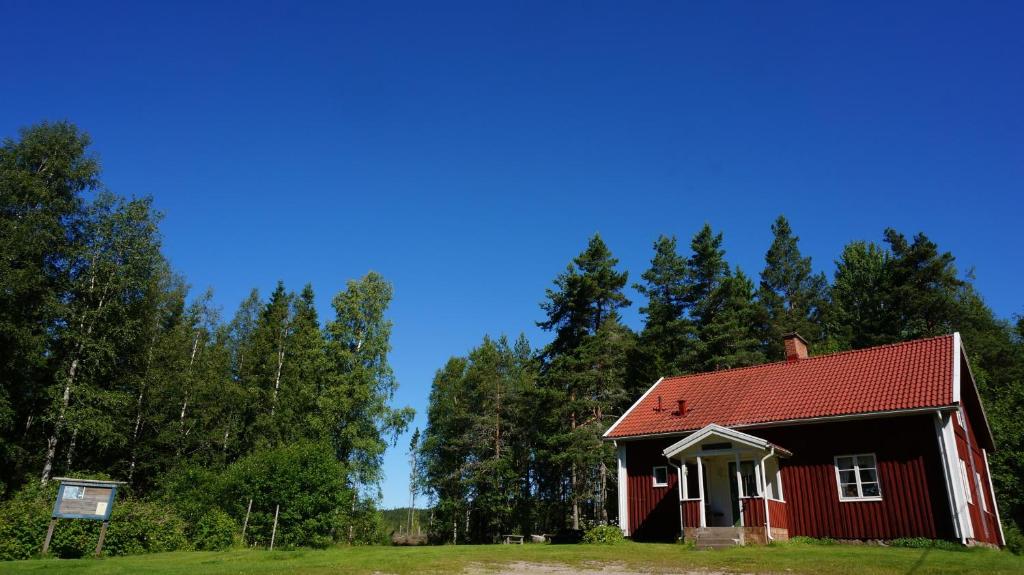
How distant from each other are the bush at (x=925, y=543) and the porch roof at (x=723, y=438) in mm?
3520

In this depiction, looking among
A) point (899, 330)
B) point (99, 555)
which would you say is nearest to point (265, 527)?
point (99, 555)

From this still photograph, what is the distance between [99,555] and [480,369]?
2356 cm

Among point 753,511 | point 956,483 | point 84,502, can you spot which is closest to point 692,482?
point 753,511

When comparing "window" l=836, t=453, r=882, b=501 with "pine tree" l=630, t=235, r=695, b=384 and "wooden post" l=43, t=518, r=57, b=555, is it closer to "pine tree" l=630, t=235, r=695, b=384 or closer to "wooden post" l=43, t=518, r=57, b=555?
"pine tree" l=630, t=235, r=695, b=384

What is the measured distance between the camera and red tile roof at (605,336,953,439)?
18.3 meters

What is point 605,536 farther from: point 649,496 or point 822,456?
point 822,456

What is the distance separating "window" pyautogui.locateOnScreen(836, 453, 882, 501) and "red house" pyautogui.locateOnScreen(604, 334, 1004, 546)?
31 millimetres

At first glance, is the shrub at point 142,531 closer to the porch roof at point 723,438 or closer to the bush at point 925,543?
the porch roof at point 723,438

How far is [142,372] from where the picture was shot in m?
31.7

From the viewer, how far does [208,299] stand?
40.6 m

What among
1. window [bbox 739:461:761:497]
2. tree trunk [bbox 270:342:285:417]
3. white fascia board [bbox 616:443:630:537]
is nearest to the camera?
window [bbox 739:461:761:497]

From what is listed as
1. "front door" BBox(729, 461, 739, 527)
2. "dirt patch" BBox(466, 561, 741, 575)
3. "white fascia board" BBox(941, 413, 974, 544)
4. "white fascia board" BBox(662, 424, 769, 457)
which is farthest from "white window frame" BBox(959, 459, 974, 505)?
"dirt patch" BBox(466, 561, 741, 575)

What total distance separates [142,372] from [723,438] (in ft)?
93.9

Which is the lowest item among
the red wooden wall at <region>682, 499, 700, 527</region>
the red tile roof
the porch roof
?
the red wooden wall at <region>682, 499, 700, 527</region>
